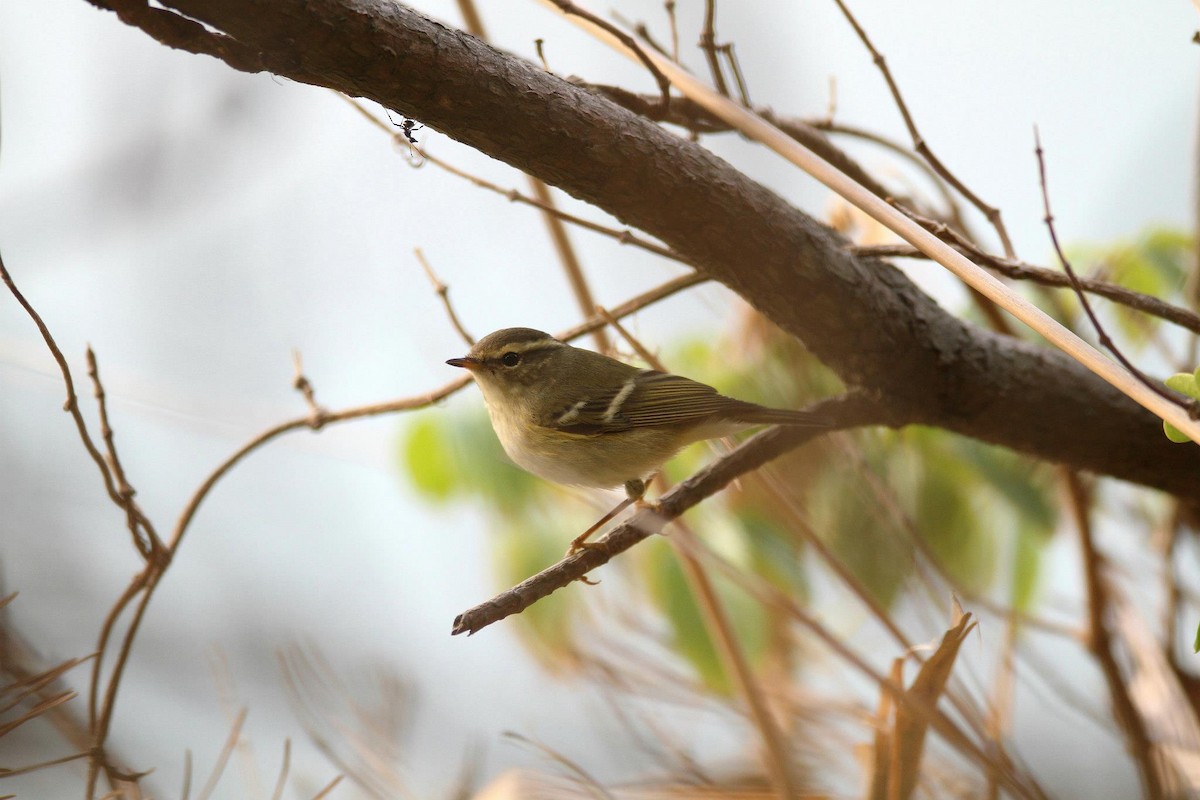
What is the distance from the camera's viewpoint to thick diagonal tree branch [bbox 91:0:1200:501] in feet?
2.26

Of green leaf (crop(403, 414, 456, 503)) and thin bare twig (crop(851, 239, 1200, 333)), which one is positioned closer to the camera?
thin bare twig (crop(851, 239, 1200, 333))

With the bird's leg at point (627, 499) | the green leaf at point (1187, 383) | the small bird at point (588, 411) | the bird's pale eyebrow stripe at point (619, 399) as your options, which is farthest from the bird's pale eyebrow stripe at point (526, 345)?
the green leaf at point (1187, 383)

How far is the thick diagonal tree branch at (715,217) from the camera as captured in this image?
2.26 ft

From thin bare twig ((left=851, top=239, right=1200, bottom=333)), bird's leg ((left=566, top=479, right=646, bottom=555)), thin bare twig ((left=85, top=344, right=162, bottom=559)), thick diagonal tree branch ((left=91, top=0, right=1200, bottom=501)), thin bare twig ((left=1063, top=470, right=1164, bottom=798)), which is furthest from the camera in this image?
thin bare twig ((left=1063, top=470, right=1164, bottom=798))

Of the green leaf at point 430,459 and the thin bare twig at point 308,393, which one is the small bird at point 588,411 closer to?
the thin bare twig at point 308,393

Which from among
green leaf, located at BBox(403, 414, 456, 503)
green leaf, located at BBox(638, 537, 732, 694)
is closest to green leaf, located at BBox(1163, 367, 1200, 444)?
green leaf, located at BBox(638, 537, 732, 694)

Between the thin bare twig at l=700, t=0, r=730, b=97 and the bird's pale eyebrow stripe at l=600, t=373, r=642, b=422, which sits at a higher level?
the thin bare twig at l=700, t=0, r=730, b=97

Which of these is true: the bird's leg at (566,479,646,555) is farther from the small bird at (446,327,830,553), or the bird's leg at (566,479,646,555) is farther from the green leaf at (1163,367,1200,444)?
the green leaf at (1163,367,1200,444)

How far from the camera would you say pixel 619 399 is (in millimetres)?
1298

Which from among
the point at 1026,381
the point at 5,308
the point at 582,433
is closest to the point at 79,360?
the point at 5,308

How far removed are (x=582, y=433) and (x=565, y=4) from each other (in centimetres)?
56

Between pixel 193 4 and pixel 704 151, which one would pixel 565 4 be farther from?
pixel 193 4

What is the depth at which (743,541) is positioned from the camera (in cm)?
148

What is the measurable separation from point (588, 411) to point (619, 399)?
51 millimetres
